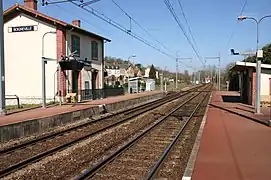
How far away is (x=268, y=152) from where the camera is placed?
29.6ft

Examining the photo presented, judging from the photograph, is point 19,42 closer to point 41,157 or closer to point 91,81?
point 91,81

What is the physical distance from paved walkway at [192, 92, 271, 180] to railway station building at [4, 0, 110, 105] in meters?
15.6

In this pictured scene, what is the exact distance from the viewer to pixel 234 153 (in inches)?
351

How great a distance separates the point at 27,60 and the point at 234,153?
Answer: 71.9 feet

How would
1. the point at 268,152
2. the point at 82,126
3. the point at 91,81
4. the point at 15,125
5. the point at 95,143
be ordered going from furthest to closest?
the point at 91,81 < the point at 82,126 < the point at 15,125 < the point at 95,143 < the point at 268,152

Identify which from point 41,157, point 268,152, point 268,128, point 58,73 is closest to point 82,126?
point 41,157

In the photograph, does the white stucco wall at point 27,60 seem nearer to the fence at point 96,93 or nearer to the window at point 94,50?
the fence at point 96,93

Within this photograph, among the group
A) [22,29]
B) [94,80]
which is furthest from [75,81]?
[22,29]

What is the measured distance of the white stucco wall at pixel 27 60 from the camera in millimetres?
26562

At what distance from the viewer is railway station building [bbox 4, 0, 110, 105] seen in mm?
26312

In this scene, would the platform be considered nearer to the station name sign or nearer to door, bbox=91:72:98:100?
door, bbox=91:72:98:100

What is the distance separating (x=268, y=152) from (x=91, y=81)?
24.6 metres

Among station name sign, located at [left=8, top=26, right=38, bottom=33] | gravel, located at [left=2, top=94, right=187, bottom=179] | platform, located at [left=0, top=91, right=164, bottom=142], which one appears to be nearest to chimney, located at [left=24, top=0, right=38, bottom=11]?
station name sign, located at [left=8, top=26, right=38, bottom=33]

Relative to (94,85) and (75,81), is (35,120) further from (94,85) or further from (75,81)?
(94,85)
